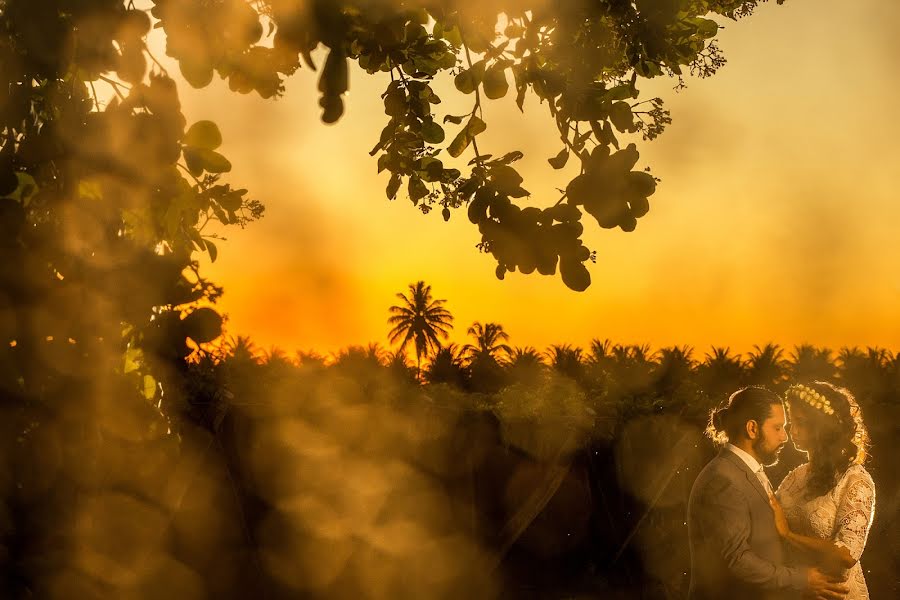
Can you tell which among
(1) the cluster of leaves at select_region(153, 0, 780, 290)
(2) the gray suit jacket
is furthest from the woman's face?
(1) the cluster of leaves at select_region(153, 0, 780, 290)

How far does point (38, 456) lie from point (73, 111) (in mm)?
991

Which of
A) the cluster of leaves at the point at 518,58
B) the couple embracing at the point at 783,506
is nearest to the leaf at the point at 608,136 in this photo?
the cluster of leaves at the point at 518,58

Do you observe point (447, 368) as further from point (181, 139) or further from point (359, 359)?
point (181, 139)

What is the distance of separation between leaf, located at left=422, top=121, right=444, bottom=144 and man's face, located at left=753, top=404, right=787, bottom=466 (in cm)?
214

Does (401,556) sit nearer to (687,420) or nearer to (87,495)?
(687,420)

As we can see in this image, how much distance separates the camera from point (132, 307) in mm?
2510

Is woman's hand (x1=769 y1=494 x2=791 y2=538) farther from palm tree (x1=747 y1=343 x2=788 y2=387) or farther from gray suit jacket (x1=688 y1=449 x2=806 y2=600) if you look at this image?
palm tree (x1=747 y1=343 x2=788 y2=387)

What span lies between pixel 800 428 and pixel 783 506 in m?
0.41

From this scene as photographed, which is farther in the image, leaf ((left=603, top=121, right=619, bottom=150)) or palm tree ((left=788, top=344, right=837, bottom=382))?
palm tree ((left=788, top=344, right=837, bottom=382))

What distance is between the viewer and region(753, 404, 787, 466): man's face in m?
4.86

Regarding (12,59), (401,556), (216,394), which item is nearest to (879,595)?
(401,556)

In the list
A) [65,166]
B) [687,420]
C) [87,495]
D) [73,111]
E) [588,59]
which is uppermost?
[687,420]

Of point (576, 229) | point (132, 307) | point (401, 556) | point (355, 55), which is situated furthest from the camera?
point (401, 556)

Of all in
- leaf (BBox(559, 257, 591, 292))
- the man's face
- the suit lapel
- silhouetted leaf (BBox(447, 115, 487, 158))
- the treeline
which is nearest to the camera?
leaf (BBox(559, 257, 591, 292))
